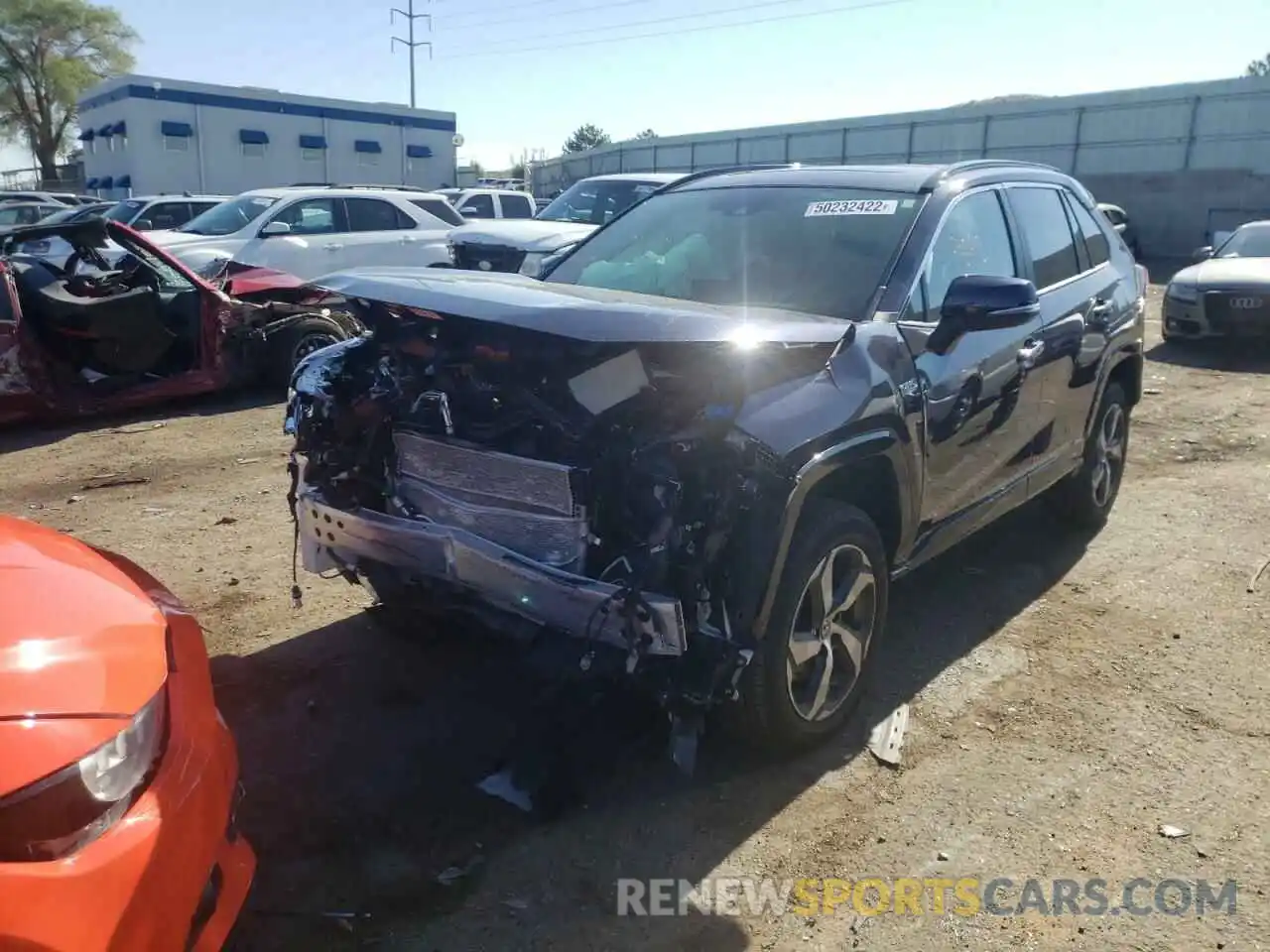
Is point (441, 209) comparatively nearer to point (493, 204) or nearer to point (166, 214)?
point (493, 204)

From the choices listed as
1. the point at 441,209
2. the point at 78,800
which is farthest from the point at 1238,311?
the point at 78,800

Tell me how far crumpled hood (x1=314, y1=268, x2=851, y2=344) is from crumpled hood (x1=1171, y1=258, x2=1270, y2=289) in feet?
32.2

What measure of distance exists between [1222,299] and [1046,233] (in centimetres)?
777

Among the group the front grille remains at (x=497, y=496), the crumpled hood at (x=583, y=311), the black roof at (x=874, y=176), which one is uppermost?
the black roof at (x=874, y=176)

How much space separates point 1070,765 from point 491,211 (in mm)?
16096

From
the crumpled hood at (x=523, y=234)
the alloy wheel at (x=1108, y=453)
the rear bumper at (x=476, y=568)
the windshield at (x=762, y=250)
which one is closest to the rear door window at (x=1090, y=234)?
the alloy wheel at (x=1108, y=453)

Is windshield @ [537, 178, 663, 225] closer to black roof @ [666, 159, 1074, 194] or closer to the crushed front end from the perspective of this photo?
black roof @ [666, 159, 1074, 194]

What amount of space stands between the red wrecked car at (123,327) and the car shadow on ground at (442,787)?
4.02m

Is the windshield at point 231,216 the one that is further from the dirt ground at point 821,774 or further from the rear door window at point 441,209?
the dirt ground at point 821,774

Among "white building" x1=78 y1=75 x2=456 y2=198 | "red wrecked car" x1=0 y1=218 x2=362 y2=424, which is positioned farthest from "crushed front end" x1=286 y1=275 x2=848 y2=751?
"white building" x1=78 y1=75 x2=456 y2=198

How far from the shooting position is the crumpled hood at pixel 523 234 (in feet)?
38.6

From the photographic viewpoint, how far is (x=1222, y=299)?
436 inches

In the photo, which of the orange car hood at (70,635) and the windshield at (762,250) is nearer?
the orange car hood at (70,635)

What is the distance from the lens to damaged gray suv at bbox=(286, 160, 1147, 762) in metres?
2.81
